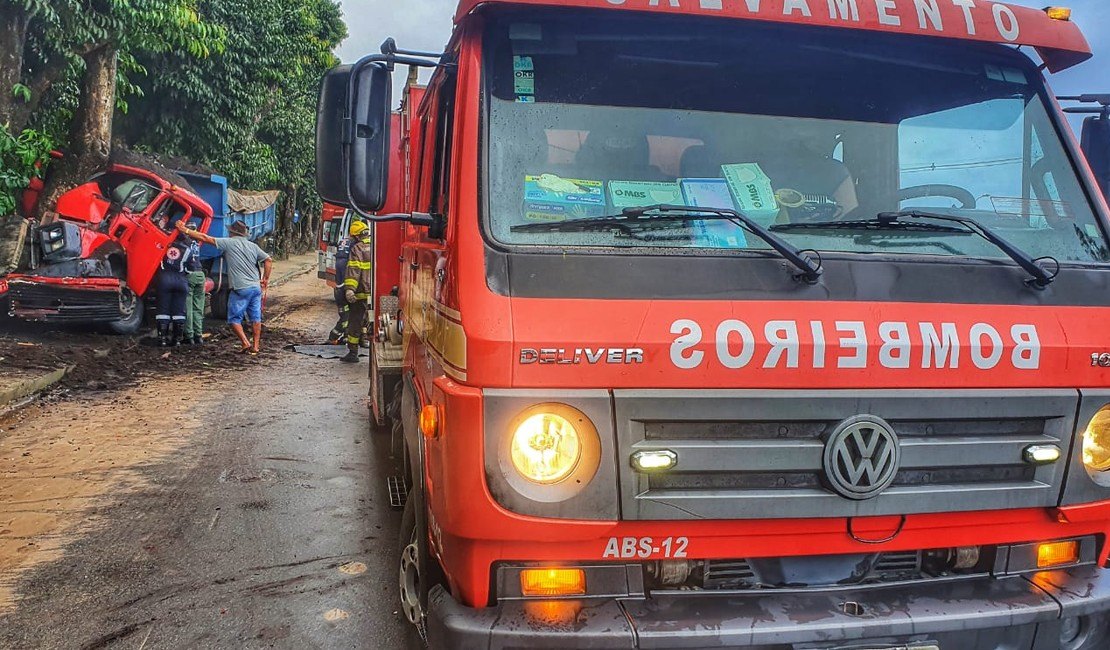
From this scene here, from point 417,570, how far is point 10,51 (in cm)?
1169

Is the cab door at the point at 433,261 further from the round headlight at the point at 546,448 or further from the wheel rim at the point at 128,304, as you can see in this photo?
the wheel rim at the point at 128,304

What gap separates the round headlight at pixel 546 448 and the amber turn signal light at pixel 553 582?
0.91 ft

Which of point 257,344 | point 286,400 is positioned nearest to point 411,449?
point 286,400

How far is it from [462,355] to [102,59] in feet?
42.7

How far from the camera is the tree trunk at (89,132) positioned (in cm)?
1231

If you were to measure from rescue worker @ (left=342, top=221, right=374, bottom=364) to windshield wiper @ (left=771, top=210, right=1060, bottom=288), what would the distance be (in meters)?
7.49

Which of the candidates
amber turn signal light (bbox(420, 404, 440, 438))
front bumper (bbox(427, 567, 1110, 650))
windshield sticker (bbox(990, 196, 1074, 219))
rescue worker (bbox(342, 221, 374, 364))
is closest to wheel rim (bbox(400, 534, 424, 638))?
front bumper (bbox(427, 567, 1110, 650))

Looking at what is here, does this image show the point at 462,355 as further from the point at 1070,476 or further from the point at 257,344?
the point at 257,344

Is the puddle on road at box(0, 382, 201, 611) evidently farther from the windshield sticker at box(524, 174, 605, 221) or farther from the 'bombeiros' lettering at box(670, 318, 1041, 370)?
the 'bombeiros' lettering at box(670, 318, 1041, 370)

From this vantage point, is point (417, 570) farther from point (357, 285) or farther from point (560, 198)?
point (357, 285)

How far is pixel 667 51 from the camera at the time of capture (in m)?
2.65

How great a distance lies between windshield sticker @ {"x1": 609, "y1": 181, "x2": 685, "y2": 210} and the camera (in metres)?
2.54

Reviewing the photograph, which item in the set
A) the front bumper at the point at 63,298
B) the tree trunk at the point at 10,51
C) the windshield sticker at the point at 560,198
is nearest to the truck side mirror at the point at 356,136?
the windshield sticker at the point at 560,198

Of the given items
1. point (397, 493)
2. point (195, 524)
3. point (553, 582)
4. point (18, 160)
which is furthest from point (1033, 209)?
point (18, 160)
